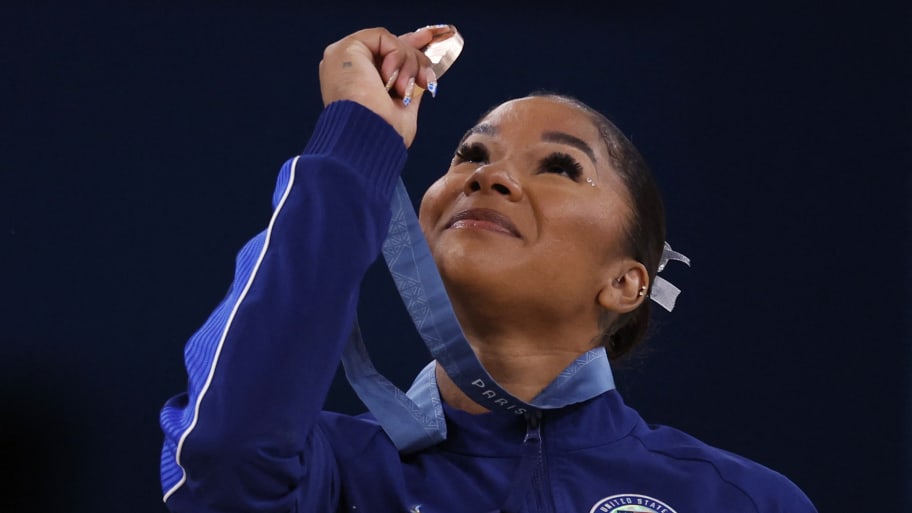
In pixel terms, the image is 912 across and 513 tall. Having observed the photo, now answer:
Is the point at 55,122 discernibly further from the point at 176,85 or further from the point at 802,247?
the point at 802,247

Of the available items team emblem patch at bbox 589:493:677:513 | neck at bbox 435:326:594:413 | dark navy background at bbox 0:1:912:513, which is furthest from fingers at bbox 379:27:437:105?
dark navy background at bbox 0:1:912:513

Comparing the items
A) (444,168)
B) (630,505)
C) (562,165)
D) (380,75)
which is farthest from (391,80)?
(444,168)

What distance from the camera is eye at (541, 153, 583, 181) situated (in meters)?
1.58

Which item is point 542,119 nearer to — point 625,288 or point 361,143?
point 625,288

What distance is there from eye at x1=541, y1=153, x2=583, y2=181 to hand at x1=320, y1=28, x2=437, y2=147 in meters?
0.33

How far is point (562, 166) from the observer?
1586 millimetres

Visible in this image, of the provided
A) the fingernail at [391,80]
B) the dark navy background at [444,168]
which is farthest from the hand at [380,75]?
the dark navy background at [444,168]

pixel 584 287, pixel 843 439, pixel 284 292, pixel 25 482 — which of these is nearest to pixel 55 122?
pixel 25 482

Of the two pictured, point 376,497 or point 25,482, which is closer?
point 376,497

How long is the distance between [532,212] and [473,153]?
0.56 ft

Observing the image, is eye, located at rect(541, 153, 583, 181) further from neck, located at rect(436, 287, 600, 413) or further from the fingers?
the fingers

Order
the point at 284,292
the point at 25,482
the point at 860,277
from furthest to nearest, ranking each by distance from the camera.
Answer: the point at 860,277 → the point at 25,482 → the point at 284,292

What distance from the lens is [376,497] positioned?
1396 millimetres

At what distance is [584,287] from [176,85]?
1202mm
